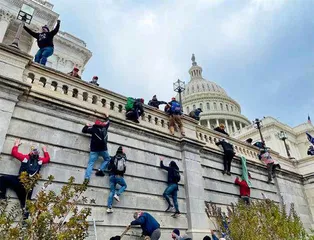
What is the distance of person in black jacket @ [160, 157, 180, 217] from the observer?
1059 centimetres

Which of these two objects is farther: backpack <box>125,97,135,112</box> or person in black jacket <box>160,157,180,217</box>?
backpack <box>125,97,135,112</box>

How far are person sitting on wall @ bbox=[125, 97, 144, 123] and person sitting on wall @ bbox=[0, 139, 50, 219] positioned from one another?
3.80m

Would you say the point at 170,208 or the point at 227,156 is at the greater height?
the point at 227,156

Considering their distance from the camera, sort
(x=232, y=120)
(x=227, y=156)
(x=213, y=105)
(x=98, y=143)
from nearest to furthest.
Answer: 1. (x=98, y=143)
2. (x=227, y=156)
3. (x=232, y=120)
4. (x=213, y=105)

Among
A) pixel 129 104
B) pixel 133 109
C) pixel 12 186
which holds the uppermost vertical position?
pixel 129 104

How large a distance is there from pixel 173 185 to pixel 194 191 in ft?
4.22

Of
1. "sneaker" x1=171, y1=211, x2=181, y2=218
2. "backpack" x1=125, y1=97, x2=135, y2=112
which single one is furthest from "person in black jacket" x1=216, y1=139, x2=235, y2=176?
"backpack" x1=125, y1=97, x2=135, y2=112

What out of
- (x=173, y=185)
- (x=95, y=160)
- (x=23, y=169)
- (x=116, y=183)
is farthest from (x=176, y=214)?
(x=23, y=169)

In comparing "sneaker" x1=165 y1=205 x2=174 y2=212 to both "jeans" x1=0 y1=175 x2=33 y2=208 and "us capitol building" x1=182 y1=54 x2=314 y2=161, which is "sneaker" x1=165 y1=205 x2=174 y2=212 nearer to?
"jeans" x1=0 y1=175 x2=33 y2=208

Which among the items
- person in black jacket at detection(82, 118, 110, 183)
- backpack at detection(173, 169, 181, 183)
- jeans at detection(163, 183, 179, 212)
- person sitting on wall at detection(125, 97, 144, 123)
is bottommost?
jeans at detection(163, 183, 179, 212)

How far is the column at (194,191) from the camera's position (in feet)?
35.1

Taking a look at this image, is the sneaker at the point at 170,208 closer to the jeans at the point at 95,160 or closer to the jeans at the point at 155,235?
the jeans at the point at 155,235

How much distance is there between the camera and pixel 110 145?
10398 mm

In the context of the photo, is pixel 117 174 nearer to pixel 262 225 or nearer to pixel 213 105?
pixel 262 225
